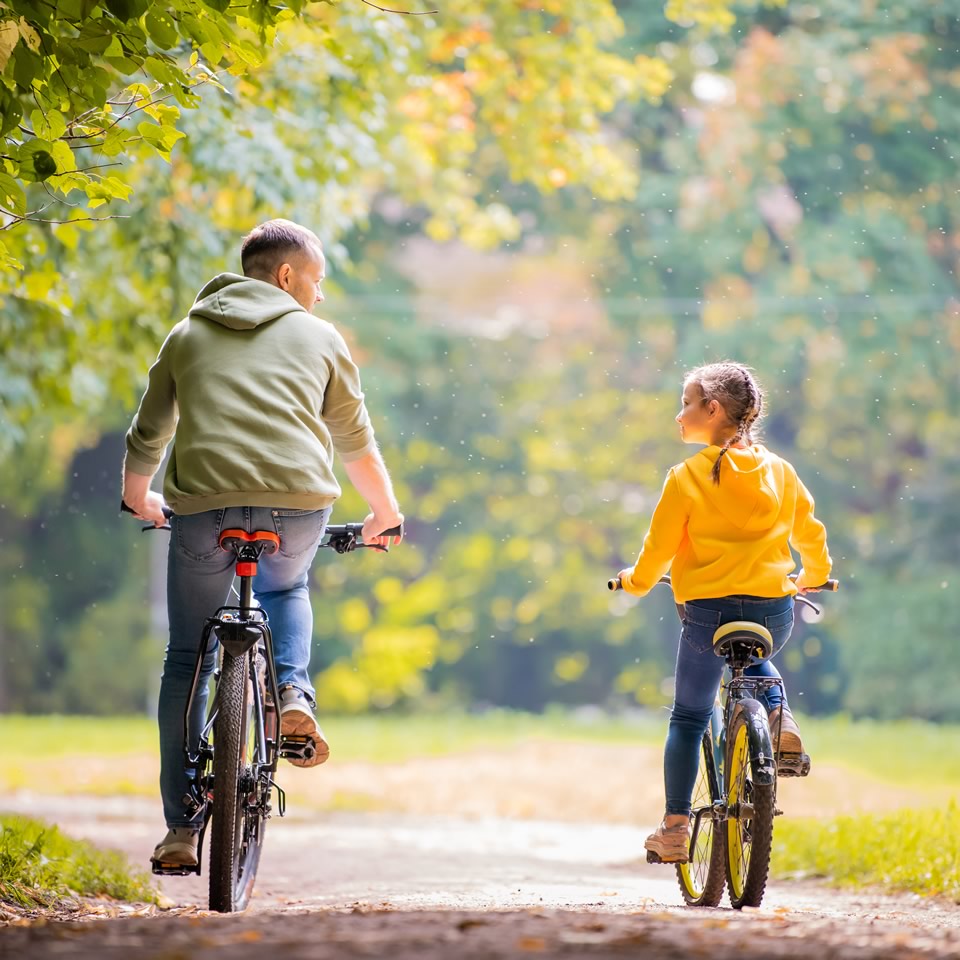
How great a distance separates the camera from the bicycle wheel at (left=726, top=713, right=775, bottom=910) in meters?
4.47

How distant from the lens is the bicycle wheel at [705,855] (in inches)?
189

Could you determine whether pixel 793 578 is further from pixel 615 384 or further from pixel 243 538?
pixel 615 384

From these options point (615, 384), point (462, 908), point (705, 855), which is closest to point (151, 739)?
point (615, 384)

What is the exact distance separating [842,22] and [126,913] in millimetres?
16485

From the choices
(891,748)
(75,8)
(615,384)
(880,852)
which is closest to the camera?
(75,8)

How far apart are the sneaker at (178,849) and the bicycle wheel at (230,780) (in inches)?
5.4

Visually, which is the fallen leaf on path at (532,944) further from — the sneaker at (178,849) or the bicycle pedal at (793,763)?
the bicycle pedal at (793,763)

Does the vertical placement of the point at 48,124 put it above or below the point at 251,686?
above

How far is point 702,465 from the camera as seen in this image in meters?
4.82

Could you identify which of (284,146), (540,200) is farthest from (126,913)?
(540,200)

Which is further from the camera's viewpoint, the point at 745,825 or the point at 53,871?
the point at 53,871

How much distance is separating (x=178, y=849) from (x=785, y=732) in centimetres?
177

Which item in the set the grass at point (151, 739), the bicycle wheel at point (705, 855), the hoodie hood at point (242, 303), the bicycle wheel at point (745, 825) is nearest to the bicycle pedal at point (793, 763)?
the bicycle wheel at point (745, 825)

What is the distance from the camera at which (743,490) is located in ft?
15.6
